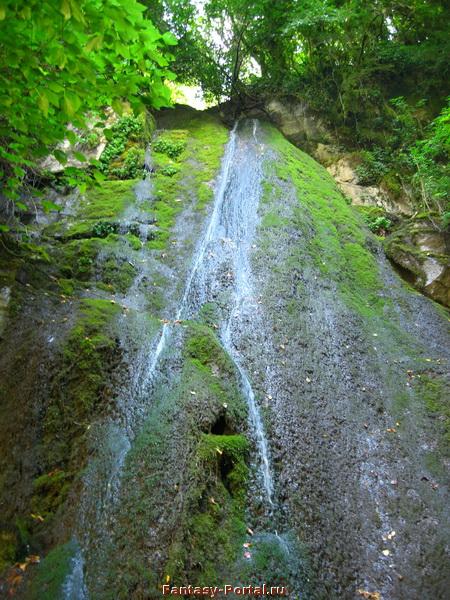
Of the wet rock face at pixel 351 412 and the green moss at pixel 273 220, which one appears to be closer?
the wet rock face at pixel 351 412

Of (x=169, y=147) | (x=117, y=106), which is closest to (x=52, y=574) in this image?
(x=117, y=106)

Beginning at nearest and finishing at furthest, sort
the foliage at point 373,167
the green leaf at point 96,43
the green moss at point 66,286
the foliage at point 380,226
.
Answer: the green leaf at point 96,43 < the green moss at point 66,286 < the foliage at point 380,226 < the foliage at point 373,167

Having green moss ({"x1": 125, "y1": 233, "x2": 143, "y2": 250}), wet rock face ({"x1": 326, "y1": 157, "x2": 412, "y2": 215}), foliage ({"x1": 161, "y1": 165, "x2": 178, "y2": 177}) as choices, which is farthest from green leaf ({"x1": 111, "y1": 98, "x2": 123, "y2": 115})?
wet rock face ({"x1": 326, "y1": 157, "x2": 412, "y2": 215})

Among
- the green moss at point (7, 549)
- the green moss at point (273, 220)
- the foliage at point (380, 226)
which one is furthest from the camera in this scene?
the foliage at point (380, 226)

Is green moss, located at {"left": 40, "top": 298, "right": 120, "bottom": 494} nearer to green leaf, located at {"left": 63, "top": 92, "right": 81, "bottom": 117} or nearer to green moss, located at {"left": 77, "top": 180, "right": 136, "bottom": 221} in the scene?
green leaf, located at {"left": 63, "top": 92, "right": 81, "bottom": 117}

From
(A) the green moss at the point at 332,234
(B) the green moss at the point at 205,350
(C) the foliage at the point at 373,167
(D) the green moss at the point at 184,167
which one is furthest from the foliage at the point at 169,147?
(B) the green moss at the point at 205,350

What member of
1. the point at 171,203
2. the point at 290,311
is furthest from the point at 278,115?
the point at 290,311

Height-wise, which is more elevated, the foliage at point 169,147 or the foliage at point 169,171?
the foliage at point 169,147

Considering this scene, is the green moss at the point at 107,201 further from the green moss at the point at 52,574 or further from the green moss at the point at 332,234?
the green moss at the point at 52,574

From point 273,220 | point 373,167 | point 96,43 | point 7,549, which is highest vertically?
point 96,43

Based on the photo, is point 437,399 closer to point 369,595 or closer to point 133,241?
point 369,595

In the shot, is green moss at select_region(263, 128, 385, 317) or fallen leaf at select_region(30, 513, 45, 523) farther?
green moss at select_region(263, 128, 385, 317)

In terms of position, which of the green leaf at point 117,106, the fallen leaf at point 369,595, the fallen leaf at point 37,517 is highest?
the green leaf at point 117,106

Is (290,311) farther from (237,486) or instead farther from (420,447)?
(237,486)
